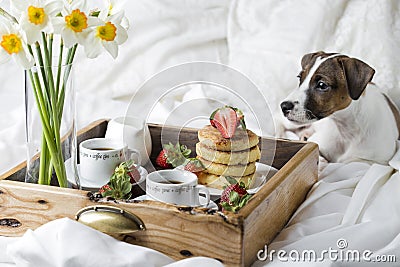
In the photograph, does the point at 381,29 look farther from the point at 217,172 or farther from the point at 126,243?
the point at 126,243

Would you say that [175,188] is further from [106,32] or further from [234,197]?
[106,32]

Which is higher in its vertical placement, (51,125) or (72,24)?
(72,24)

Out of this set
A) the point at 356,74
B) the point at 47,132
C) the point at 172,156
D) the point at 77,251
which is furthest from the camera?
the point at 356,74

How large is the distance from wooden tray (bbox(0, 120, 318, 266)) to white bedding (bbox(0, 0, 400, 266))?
0.15 m

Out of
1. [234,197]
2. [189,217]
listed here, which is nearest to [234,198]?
[234,197]

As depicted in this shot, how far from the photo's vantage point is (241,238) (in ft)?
3.68

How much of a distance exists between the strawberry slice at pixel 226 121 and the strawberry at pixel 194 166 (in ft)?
0.27

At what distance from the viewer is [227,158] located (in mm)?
1414

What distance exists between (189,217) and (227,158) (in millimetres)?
294

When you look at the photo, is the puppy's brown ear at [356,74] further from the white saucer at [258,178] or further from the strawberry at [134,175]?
the strawberry at [134,175]

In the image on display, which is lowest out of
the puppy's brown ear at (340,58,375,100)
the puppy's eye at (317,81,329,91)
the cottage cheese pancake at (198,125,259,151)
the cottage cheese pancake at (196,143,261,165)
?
the cottage cheese pancake at (196,143,261,165)

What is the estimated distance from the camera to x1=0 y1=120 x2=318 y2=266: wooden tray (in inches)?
44.7

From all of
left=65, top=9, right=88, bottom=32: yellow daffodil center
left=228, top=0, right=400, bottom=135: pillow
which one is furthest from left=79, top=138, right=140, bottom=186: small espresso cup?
left=228, top=0, right=400, bottom=135: pillow

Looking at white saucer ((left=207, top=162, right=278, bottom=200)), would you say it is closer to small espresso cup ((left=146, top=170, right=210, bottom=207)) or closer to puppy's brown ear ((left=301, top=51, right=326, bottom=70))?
small espresso cup ((left=146, top=170, right=210, bottom=207))
